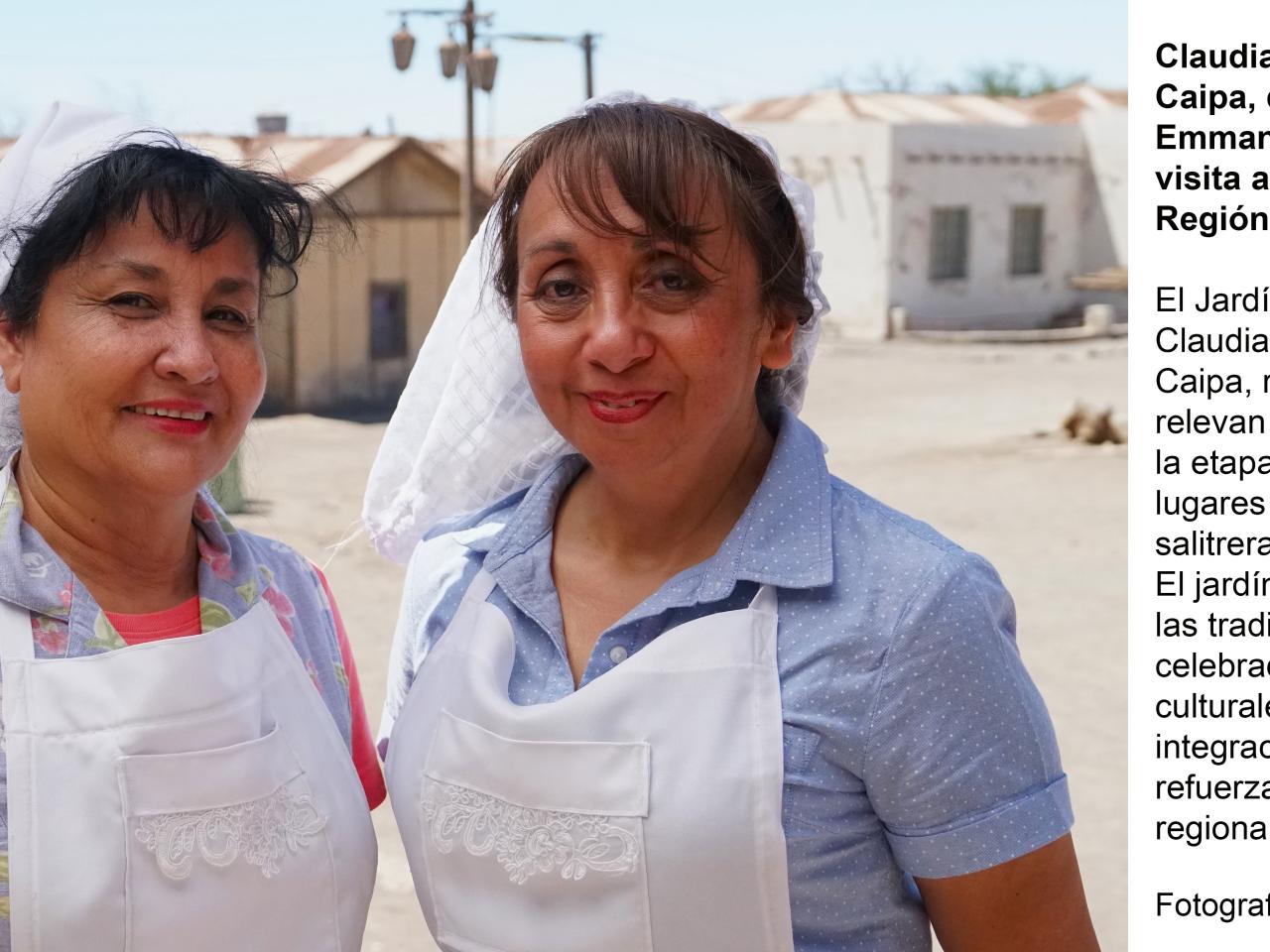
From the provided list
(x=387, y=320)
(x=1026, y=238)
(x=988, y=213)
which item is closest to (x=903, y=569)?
(x=387, y=320)

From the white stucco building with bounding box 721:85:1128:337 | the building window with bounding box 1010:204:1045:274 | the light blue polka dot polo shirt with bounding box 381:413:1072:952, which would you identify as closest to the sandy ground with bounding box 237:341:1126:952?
the light blue polka dot polo shirt with bounding box 381:413:1072:952

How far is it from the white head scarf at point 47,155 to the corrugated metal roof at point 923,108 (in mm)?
23864

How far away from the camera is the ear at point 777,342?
2.07 meters

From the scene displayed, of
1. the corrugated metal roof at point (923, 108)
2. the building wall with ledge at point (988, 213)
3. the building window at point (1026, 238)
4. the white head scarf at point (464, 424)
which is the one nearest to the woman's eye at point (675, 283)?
the white head scarf at point (464, 424)

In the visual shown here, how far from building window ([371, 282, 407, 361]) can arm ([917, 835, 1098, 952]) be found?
14.7 m

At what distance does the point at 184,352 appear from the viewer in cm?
201

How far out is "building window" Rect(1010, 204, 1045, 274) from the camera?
24.5m

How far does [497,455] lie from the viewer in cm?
249

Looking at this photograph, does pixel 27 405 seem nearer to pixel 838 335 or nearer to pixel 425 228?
pixel 425 228

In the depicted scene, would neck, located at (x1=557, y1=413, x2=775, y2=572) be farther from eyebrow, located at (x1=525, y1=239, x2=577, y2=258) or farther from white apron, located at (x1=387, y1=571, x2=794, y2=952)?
eyebrow, located at (x1=525, y1=239, x2=577, y2=258)

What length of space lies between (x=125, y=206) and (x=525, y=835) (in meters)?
0.98

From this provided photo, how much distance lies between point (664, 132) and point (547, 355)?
323 millimetres

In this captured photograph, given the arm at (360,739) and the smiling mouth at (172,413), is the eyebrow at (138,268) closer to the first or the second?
the smiling mouth at (172,413)

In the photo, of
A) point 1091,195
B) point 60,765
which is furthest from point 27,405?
point 1091,195
